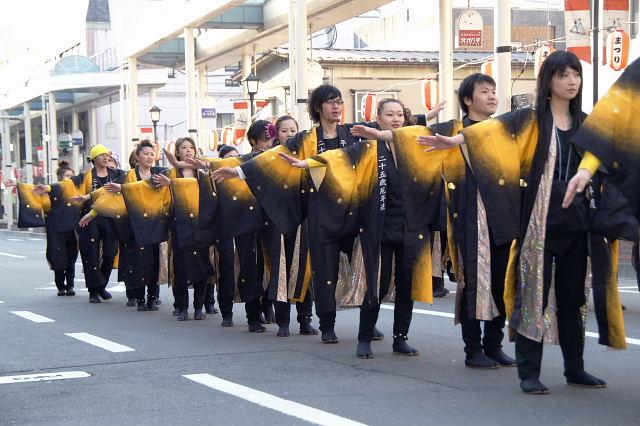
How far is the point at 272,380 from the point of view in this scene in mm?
6543

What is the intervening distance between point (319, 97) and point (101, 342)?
252cm

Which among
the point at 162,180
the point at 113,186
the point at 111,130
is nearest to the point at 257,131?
the point at 162,180

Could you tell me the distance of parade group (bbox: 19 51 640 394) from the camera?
5668mm

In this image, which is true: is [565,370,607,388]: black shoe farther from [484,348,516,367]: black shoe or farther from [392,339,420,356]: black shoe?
[392,339,420,356]: black shoe

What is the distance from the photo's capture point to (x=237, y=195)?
9312 mm

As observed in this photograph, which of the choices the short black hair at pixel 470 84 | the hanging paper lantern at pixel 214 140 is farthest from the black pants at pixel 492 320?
the hanging paper lantern at pixel 214 140

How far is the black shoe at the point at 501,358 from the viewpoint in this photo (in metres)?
6.79

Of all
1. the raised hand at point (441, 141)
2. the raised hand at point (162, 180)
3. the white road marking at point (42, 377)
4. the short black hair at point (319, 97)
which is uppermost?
the short black hair at point (319, 97)

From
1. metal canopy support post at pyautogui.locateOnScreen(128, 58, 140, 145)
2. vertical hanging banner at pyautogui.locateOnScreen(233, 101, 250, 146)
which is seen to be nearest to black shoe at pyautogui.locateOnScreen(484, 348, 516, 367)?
vertical hanging banner at pyautogui.locateOnScreen(233, 101, 250, 146)

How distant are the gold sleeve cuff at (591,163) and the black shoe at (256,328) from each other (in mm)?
4425

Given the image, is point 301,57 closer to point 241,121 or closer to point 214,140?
point 241,121

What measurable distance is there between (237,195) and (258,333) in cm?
115

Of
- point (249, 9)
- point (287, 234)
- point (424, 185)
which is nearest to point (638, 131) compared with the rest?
point (424, 185)

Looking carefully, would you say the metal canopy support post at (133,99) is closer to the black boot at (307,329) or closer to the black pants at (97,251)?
the black pants at (97,251)
